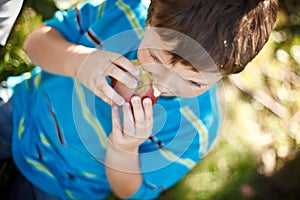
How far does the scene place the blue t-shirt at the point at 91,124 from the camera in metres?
1.08

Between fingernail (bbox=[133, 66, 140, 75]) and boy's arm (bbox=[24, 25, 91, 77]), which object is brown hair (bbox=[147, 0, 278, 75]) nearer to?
fingernail (bbox=[133, 66, 140, 75])

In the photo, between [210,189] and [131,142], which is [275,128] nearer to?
[210,189]

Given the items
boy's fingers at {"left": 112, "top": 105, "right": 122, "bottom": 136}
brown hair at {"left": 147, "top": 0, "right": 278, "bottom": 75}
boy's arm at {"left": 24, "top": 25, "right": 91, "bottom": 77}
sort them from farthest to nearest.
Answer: boy's arm at {"left": 24, "top": 25, "right": 91, "bottom": 77} < boy's fingers at {"left": 112, "top": 105, "right": 122, "bottom": 136} < brown hair at {"left": 147, "top": 0, "right": 278, "bottom": 75}

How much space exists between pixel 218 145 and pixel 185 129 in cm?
59

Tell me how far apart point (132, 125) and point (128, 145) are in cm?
10

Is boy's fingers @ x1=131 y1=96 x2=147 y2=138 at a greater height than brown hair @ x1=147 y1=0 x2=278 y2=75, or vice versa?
brown hair @ x1=147 y1=0 x2=278 y2=75

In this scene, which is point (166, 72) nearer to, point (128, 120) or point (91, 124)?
point (128, 120)

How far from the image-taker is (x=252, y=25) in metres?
0.86

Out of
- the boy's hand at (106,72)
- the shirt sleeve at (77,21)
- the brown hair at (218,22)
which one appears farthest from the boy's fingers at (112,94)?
the shirt sleeve at (77,21)

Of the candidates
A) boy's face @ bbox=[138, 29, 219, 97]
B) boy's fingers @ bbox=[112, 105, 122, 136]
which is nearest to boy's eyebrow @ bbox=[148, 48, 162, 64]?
boy's face @ bbox=[138, 29, 219, 97]

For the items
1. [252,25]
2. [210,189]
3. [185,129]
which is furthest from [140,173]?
[210,189]

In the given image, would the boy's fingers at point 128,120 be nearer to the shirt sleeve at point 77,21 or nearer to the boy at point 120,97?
the boy at point 120,97

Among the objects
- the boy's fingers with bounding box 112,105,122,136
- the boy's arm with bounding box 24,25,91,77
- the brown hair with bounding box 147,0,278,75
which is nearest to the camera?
the brown hair with bounding box 147,0,278,75

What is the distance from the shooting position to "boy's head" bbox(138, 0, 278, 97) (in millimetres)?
845
